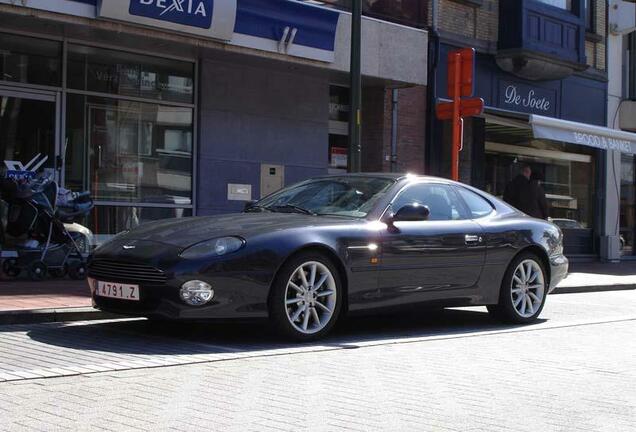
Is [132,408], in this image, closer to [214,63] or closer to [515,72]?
[214,63]

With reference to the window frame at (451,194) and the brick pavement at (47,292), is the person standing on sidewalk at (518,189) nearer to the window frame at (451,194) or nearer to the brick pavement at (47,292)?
the brick pavement at (47,292)

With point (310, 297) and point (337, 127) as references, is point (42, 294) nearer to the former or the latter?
point (310, 297)

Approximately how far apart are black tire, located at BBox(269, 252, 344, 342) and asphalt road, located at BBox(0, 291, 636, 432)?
0.40 ft

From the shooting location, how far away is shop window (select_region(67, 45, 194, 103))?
502 inches

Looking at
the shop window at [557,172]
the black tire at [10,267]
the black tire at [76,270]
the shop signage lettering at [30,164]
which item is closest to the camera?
the black tire at [10,267]

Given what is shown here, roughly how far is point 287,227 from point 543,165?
14.3 metres

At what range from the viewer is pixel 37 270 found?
33.9 ft

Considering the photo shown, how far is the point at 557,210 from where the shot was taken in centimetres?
2034

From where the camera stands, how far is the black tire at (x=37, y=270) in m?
10.3

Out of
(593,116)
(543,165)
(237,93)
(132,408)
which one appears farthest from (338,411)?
(593,116)

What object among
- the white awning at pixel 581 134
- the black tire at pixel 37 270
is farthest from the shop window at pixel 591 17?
the black tire at pixel 37 270

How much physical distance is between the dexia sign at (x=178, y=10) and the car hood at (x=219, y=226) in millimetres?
4781

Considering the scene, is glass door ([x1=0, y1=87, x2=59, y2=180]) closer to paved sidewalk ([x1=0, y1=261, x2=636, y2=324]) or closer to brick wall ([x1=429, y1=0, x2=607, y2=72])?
paved sidewalk ([x1=0, y1=261, x2=636, y2=324])

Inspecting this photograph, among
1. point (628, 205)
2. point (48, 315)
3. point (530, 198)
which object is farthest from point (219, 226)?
point (628, 205)
